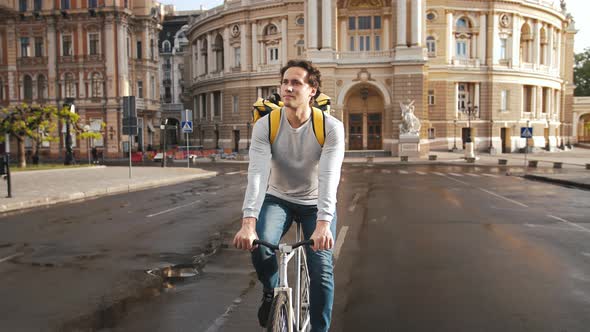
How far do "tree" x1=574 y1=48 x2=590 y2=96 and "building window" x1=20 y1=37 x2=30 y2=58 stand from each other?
89.4 metres

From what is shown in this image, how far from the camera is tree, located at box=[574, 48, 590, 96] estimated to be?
97569 mm

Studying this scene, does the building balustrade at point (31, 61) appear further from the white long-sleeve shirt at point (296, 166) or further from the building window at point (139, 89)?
the white long-sleeve shirt at point (296, 166)

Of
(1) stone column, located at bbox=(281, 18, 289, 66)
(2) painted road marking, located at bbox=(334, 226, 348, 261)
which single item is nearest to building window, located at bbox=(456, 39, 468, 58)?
(1) stone column, located at bbox=(281, 18, 289, 66)

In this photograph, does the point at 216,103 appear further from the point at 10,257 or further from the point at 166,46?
the point at 10,257

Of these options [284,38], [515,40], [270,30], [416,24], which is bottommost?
[416,24]

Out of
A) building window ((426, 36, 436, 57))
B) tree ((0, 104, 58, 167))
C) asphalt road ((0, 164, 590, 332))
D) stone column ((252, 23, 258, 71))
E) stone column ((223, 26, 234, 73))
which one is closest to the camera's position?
asphalt road ((0, 164, 590, 332))

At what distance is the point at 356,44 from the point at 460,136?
15470mm

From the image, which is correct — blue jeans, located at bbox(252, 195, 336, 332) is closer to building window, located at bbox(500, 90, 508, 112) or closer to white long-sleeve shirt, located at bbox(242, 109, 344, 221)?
white long-sleeve shirt, located at bbox(242, 109, 344, 221)

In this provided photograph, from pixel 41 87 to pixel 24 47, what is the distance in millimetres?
4221

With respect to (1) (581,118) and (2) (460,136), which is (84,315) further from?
(1) (581,118)

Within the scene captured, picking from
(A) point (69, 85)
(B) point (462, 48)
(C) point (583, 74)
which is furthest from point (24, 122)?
(C) point (583, 74)

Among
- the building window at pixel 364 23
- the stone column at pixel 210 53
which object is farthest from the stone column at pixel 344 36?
the stone column at pixel 210 53

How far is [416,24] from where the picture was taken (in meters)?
49.6

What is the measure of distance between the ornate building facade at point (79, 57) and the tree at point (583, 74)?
78.7 meters
